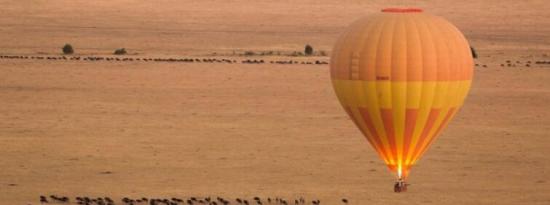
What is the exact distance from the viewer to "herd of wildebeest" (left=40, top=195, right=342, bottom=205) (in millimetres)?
29656

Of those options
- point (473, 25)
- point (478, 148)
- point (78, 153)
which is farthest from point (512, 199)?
point (473, 25)

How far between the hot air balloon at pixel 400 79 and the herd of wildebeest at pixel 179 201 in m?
1.42

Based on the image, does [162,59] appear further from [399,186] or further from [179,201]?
[179,201]

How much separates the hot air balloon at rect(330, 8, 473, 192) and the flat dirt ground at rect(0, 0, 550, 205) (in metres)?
1.00

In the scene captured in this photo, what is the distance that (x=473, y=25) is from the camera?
76.6 m

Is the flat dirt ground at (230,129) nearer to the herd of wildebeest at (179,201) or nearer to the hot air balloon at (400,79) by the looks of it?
the herd of wildebeest at (179,201)

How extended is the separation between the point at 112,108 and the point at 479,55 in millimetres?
19982

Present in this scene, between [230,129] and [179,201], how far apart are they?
1007 centimetres

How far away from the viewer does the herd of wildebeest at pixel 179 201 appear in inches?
1168

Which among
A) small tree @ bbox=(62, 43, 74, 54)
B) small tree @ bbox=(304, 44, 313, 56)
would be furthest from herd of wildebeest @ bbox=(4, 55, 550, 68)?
small tree @ bbox=(304, 44, 313, 56)

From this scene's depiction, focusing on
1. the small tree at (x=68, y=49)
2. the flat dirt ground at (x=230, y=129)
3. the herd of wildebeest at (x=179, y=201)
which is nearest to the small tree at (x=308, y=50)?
the flat dirt ground at (x=230, y=129)

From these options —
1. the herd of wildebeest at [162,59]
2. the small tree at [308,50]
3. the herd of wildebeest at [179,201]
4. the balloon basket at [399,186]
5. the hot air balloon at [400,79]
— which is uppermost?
the small tree at [308,50]

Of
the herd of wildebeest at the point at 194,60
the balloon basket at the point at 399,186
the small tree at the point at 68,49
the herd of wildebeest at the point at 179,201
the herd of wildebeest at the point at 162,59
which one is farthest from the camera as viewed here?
the small tree at the point at 68,49

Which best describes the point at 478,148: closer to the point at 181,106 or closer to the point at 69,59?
the point at 181,106
